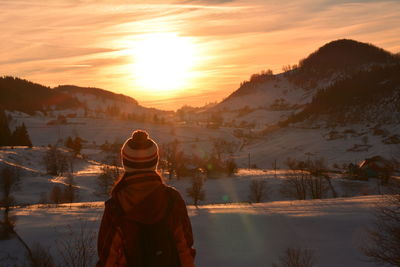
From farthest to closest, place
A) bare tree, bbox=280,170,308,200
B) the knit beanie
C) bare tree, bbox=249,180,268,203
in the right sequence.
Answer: bare tree, bbox=280,170,308,200
bare tree, bbox=249,180,268,203
the knit beanie

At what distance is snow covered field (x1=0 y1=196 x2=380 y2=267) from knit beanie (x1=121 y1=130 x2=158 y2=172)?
62.4 feet

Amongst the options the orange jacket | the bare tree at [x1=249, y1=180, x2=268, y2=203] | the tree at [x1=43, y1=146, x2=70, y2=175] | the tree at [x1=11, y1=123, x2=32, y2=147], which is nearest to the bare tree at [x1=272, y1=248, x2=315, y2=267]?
the orange jacket

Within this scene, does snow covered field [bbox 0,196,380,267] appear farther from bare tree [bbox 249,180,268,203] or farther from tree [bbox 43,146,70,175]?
tree [bbox 43,146,70,175]

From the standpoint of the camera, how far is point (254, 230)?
87.1 feet

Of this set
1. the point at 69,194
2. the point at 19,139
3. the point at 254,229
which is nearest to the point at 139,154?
the point at 254,229

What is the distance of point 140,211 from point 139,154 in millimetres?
547

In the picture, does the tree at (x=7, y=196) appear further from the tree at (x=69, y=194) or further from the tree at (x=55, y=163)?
the tree at (x=55, y=163)

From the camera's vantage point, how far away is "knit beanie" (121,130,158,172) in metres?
3.65

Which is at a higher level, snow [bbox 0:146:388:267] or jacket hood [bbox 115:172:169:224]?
jacket hood [bbox 115:172:169:224]

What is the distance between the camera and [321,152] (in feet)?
326

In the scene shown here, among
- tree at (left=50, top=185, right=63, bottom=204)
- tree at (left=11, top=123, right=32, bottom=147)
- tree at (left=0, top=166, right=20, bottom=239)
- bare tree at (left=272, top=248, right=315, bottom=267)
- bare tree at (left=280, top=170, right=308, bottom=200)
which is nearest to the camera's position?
bare tree at (left=272, top=248, right=315, bottom=267)

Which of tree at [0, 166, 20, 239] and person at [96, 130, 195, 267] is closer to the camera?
person at [96, 130, 195, 267]

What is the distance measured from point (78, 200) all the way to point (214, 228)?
29.0m

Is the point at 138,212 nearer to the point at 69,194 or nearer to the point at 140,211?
the point at 140,211
